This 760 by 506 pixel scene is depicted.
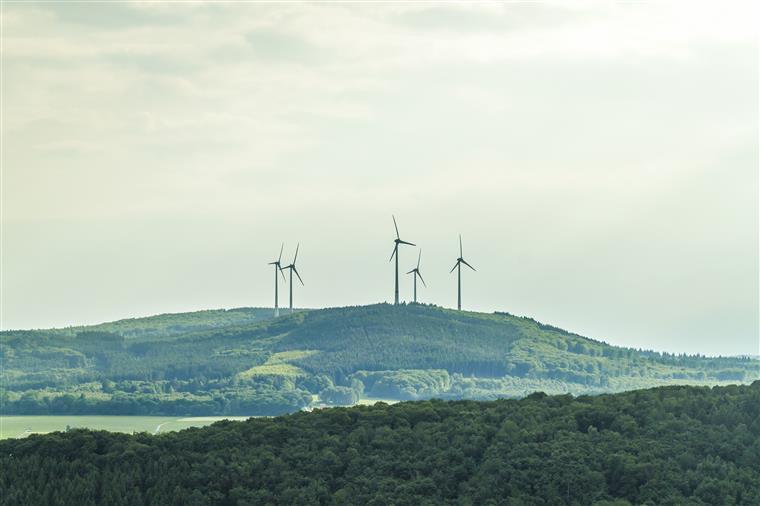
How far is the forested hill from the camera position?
12138 cm

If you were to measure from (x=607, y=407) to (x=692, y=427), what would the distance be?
10.9 metres

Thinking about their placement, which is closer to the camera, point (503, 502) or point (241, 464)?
point (503, 502)

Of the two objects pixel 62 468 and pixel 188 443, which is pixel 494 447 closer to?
pixel 188 443

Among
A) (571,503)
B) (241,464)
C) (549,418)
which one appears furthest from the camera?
(549,418)

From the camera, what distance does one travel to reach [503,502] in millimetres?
119188

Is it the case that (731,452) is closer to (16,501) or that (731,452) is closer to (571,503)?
(571,503)

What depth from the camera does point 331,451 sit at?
131 metres

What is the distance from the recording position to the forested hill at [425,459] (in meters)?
121

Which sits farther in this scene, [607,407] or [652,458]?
[607,407]

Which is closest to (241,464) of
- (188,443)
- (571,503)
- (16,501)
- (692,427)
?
(188,443)

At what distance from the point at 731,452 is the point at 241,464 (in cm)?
4188

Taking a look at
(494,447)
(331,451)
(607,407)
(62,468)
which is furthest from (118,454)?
(607,407)

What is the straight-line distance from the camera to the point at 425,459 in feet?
425

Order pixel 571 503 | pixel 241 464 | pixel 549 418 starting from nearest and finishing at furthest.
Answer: pixel 571 503 < pixel 241 464 < pixel 549 418
